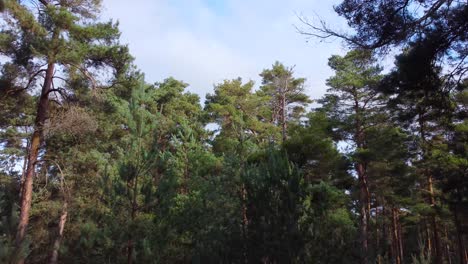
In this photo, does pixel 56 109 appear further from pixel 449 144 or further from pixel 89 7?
pixel 449 144

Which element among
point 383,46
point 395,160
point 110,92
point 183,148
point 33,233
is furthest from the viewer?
point 395,160

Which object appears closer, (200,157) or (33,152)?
(33,152)

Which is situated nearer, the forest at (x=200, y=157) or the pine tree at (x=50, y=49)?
the forest at (x=200, y=157)

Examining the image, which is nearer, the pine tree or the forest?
the forest

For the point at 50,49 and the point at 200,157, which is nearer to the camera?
the point at 50,49

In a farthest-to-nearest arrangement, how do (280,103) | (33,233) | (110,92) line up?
(280,103) → (33,233) → (110,92)

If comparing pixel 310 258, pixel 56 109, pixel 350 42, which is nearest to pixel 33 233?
pixel 56 109

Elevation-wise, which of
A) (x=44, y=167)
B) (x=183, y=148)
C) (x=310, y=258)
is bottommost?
(x=310, y=258)

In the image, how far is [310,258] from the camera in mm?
8680

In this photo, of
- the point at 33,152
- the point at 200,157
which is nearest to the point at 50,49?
the point at 33,152

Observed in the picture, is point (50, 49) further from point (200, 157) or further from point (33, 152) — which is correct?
point (200, 157)

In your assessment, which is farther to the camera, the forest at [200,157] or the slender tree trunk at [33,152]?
the slender tree trunk at [33,152]

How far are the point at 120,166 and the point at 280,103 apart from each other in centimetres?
2011

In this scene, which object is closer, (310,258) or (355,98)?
(310,258)
